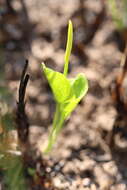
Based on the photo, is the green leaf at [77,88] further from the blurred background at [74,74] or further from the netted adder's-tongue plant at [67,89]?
the blurred background at [74,74]

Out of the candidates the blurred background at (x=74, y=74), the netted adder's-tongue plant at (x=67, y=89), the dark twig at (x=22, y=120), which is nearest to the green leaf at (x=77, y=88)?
the netted adder's-tongue plant at (x=67, y=89)

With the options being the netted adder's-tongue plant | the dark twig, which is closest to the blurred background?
the dark twig

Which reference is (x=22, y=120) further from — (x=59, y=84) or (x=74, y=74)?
(x=74, y=74)

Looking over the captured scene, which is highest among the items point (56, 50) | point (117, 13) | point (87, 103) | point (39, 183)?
point (117, 13)

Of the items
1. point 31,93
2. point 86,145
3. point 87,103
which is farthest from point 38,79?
point 86,145

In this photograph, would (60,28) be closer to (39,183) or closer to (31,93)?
(31,93)
